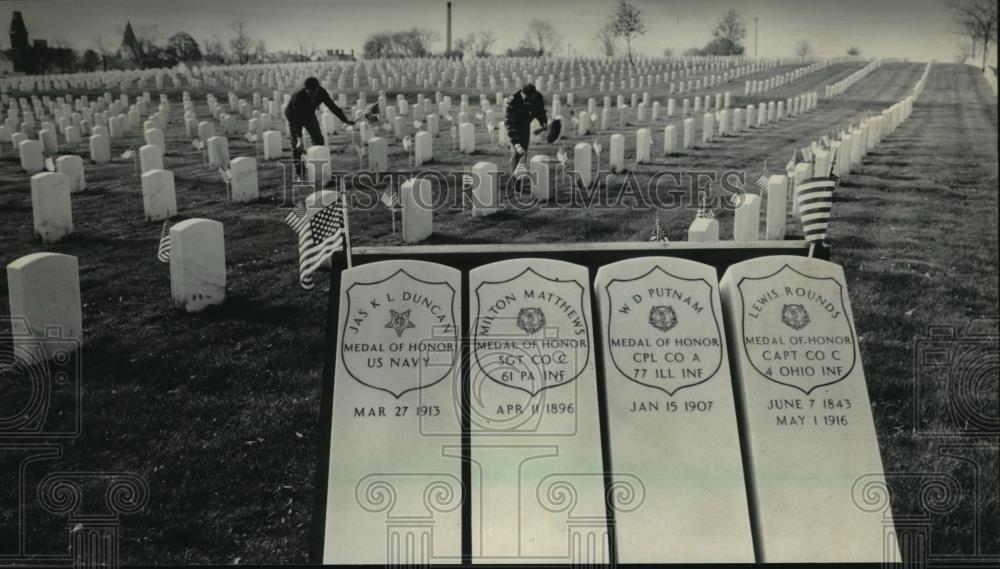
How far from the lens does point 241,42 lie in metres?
4.99

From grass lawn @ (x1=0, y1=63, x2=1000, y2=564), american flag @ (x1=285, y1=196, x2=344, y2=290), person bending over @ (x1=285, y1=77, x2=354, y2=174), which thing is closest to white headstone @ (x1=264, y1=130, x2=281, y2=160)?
grass lawn @ (x1=0, y1=63, x2=1000, y2=564)

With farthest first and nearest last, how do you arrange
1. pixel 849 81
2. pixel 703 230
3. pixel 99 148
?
pixel 99 148
pixel 849 81
pixel 703 230

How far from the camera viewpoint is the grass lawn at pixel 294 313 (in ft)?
10.1

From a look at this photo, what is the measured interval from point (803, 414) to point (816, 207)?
0.92 metres

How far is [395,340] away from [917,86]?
5263mm

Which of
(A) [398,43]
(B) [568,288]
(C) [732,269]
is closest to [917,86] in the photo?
(A) [398,43]

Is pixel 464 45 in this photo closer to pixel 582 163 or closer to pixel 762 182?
pixel 582 163

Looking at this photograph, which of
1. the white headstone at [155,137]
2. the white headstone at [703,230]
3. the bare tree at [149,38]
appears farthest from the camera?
the white headstone at [155,137]

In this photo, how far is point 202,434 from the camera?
3.58 meters

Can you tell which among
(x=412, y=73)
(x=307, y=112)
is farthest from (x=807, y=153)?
(x=307, y=112)

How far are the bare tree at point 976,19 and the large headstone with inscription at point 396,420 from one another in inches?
153

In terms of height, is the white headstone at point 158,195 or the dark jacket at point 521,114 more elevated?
the dark jacket at point 521,114

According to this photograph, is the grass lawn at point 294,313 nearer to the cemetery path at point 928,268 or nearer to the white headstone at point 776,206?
the cemetery path at point 928,268

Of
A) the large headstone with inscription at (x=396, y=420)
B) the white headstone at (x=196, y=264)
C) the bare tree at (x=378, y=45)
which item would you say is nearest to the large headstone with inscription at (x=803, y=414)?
the large headstone with inscription at (x=396, y=420)
